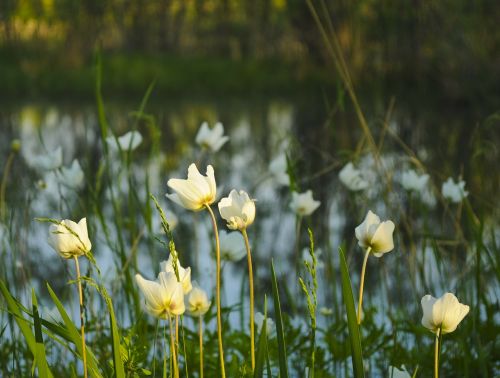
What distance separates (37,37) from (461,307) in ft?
51.7

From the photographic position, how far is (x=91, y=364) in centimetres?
105

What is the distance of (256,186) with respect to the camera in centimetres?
307

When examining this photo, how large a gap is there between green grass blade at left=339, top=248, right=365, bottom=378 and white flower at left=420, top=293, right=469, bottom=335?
0.10 m

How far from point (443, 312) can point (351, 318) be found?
133 millimetres

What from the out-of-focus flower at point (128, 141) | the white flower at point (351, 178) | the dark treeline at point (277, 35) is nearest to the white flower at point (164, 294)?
the out-of-focus flower at point (128, 141)

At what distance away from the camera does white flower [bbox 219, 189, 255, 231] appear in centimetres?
103

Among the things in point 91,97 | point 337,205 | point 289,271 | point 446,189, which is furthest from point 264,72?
point 446,189

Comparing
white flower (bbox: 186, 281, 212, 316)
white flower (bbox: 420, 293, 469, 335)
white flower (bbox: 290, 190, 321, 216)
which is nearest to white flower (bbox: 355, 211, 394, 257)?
white flower (bbox: 420, 293, 469, 335)

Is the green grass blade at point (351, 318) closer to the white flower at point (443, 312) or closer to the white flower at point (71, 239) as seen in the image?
the white flower at point (443, 312)

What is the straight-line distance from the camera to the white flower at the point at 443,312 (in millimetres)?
1016

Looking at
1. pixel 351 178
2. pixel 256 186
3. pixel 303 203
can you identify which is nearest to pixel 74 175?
pixel 303 203

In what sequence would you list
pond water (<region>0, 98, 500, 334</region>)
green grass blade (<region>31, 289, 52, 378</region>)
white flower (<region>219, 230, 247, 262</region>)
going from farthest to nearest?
pond water (<region>0, 98, 500, 334</region>) → white flower (<region>219, 230, 247, 262</region>) → green grass blade (<region>31, 289, 52, 378</region>)

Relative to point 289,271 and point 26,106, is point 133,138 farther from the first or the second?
point 26,106

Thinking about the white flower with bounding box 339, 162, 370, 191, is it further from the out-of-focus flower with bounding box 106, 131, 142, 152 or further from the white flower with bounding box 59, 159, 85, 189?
the white flower with bounding box 59, 159, 85, 189
